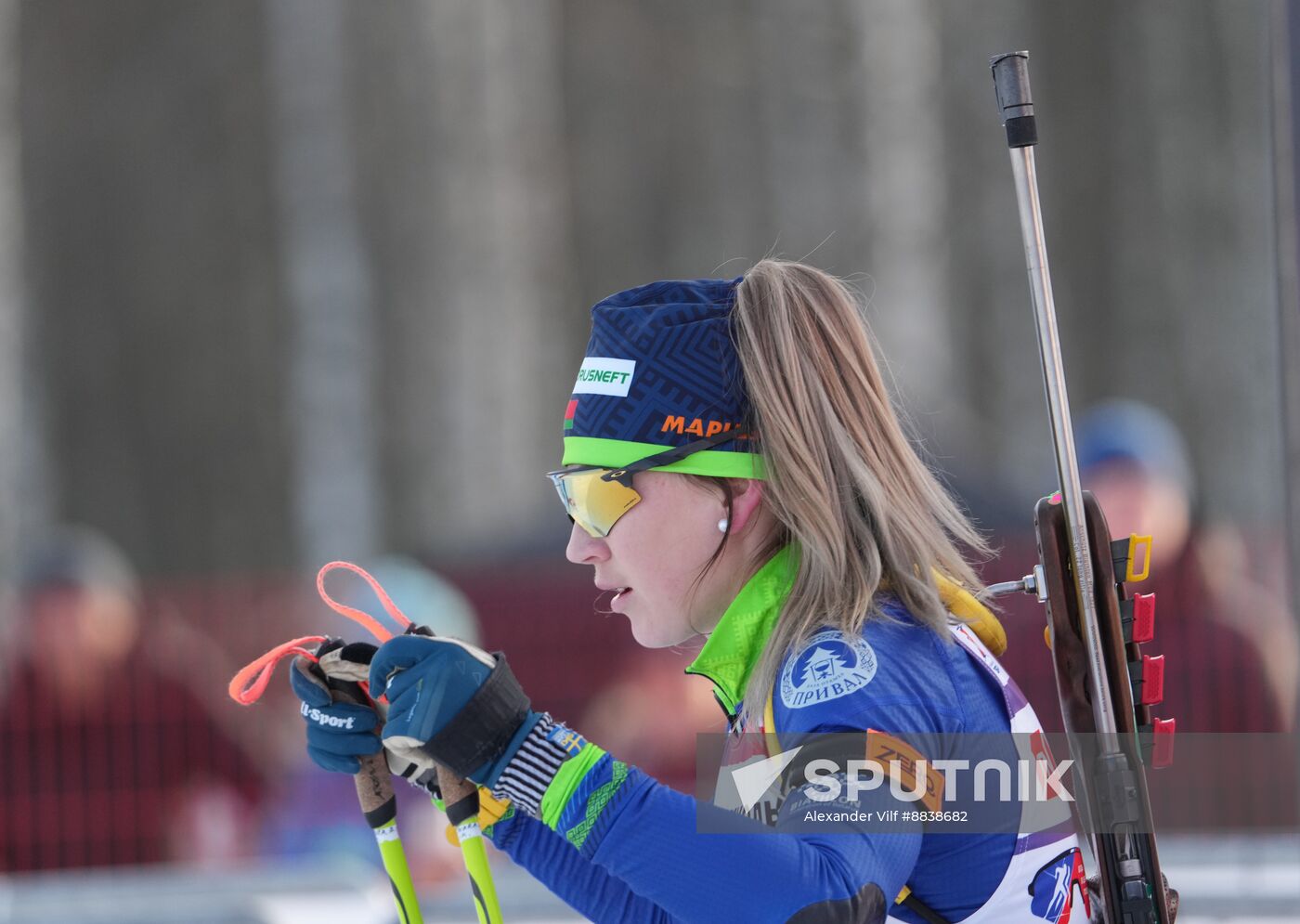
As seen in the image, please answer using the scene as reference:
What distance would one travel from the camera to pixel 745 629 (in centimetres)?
183

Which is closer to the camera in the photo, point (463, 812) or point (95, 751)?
point (463, 812)

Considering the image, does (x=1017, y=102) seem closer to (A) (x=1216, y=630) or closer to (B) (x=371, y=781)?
(B) (x=371, y=781)

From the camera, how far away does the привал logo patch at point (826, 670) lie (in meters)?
1.62

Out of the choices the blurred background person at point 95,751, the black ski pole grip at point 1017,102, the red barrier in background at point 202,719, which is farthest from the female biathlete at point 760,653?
the blurred background person at point 95,751

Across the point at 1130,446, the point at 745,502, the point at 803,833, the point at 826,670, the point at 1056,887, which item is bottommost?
the point at 1130,446

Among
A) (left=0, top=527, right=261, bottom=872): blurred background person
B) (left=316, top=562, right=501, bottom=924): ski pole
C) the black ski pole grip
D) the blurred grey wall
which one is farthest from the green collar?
the blurred grey wall

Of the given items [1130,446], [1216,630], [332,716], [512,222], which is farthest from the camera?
[512,222]

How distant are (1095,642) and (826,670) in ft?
1.52

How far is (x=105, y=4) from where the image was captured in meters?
17.6

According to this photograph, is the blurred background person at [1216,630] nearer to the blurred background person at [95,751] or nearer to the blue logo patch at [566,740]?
the blurred background person at [95,751]

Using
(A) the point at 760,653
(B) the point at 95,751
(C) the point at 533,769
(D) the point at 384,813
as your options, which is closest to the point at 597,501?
(A) the point at 760,653

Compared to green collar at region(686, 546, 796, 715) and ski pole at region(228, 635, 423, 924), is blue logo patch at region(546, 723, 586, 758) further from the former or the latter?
ski pole at region(228, 635, 423, 924)

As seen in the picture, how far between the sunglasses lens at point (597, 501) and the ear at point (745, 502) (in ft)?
0.42

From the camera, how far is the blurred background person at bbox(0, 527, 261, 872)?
22.5 ft
